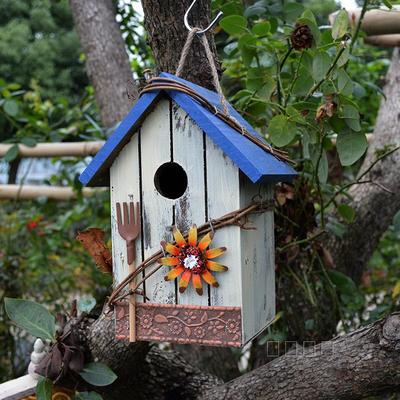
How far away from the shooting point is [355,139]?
4.07ft

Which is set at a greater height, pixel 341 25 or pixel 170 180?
pixel 341 25

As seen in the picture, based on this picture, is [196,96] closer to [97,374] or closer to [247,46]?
[247,46]

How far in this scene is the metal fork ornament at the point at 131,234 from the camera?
3.71ft

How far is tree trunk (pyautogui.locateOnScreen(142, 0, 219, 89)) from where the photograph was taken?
1.30 metres

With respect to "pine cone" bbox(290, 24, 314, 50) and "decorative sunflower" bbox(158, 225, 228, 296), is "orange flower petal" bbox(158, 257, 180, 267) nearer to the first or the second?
"decorative sunflower" bbox(158, 225, 228, 296)

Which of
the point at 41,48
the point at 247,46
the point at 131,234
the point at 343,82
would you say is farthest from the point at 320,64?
the point at 41,48

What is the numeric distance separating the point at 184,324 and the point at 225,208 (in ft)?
0.72

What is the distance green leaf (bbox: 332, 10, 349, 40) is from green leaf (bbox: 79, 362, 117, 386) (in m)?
0.82

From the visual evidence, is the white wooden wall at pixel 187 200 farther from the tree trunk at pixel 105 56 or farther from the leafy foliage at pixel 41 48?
the leafy foliage at pixel 41 48

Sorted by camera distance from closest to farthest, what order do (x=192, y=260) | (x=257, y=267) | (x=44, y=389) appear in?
(x=192, y=260) → (x=257, y=267) → (x=44, y=389)

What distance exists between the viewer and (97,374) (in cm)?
134

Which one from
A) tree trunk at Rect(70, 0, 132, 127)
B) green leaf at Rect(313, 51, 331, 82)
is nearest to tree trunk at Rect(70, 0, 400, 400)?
green leaf at Rect(313, 51, 331, 82)

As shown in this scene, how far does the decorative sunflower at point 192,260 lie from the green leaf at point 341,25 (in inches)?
18.5

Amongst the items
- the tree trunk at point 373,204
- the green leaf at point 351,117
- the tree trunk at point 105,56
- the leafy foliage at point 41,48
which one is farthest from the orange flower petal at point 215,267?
the leafy foliage at point 41,48
